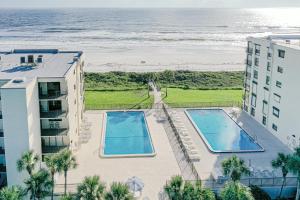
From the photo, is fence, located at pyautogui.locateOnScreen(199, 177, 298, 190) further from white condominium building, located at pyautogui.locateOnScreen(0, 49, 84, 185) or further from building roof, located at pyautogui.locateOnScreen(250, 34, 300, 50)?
building roof, located at pyautogui.locateOnScreen(250, 34, 300, 50)

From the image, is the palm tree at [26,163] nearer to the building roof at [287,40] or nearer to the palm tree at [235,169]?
the palm tree at [235,169]

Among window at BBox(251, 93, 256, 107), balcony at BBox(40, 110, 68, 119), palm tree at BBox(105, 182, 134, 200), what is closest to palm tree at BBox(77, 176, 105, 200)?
palm tree at BBox(105, 182, 134, 200)

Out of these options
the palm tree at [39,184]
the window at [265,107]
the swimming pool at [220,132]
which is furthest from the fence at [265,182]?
the window at [265,107]

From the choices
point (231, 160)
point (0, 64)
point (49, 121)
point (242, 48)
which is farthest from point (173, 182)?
point (242, 48)

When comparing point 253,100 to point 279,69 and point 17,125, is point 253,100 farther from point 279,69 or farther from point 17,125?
point 17,125

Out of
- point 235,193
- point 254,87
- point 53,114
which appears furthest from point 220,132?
point 235,193

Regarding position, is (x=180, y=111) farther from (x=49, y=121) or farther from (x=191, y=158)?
(x=49, y=121)
